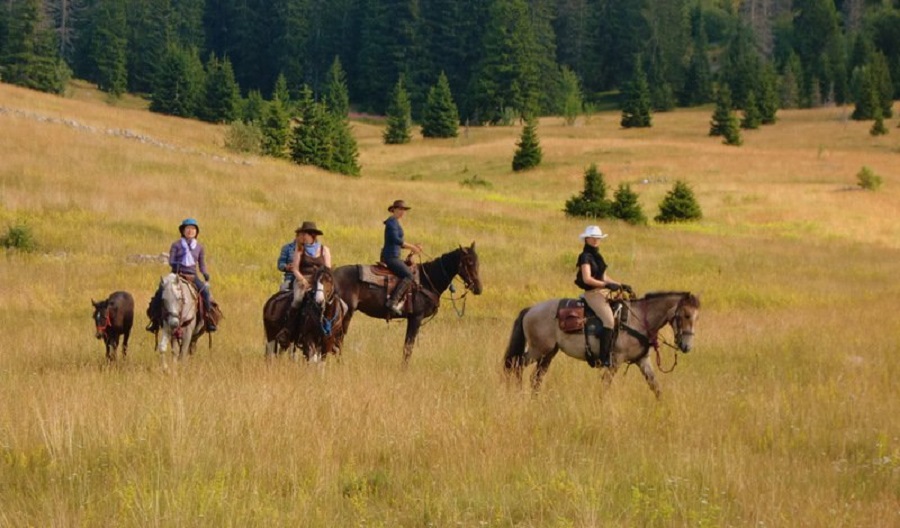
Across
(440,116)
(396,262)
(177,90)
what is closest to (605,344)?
(396,262)

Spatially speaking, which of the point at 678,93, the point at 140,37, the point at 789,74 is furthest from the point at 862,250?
the point at 140,37

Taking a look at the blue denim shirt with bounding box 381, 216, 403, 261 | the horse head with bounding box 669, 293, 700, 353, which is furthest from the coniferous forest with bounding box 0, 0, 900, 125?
the horse head with bounding box 669, 293, 700, 353

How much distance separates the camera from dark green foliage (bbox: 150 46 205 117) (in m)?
96.5

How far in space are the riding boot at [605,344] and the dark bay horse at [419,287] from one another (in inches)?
135

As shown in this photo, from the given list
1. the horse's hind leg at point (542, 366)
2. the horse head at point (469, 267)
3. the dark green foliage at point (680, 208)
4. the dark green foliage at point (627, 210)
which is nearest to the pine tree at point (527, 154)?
the dark green foliage at point (680, 208)

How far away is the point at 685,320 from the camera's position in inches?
438

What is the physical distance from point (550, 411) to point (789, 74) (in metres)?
114

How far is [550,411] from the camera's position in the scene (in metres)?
A: 9.79

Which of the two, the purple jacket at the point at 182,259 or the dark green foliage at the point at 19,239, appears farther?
the dark green foliage at the point at 19,239

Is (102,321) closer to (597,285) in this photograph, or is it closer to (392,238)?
(392,238)

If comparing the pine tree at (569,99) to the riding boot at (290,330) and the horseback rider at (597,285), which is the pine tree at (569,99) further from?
the horseback rider at (597,285)

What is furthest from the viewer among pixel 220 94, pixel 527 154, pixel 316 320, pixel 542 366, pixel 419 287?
pixel 220 94

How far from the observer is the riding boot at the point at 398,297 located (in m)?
14.7

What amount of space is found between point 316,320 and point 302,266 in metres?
1.05
